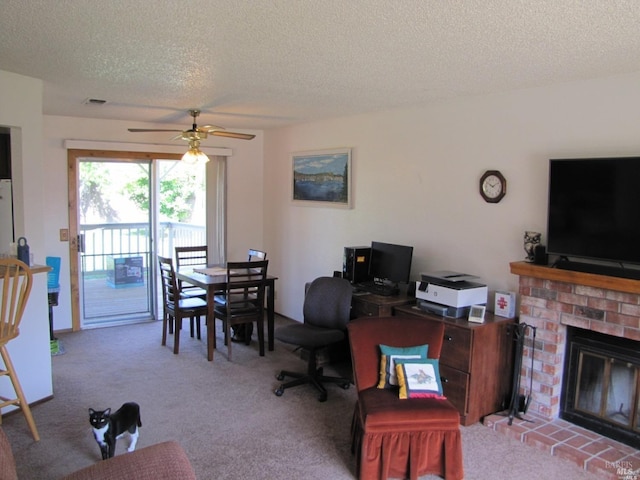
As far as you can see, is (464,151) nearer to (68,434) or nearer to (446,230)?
(446,230)

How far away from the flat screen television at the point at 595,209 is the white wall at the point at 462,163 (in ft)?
0.51

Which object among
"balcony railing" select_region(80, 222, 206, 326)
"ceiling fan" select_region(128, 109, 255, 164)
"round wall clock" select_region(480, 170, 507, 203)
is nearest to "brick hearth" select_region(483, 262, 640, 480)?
"round wall clock" select_region(480, 170, 507, 203)

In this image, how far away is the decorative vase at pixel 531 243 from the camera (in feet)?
11.1

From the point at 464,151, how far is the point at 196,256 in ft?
11.7

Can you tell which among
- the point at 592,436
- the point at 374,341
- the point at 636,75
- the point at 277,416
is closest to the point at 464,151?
the point at 636,75

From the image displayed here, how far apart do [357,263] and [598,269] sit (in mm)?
2006

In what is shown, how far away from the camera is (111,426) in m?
2.78

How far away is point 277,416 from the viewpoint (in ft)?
11.5

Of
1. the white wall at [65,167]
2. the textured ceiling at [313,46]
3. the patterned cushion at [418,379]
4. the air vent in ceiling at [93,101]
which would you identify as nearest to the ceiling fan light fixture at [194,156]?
the textured ceiling at [313,46]

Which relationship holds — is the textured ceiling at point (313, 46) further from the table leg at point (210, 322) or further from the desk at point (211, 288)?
the table leg at point (210, 322)

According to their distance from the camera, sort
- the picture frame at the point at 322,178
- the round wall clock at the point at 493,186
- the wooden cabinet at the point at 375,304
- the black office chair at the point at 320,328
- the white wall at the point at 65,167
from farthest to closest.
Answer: the white wall at the point at 65,167 → the picture frame at the point at 322,178 → the wooden cabinet at the point at 375,304 → the black office chair at the point at 320,328 → the round wall clock at the point at 493,186

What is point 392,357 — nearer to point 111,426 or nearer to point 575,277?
point 575,277

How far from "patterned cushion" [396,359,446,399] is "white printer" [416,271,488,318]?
0.67 meters

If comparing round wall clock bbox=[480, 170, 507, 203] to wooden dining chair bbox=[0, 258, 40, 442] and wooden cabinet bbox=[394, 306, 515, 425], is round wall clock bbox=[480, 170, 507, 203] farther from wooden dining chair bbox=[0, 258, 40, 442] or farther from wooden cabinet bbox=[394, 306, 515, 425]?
wooden dining chair bbox=[0, 258, 40, 442]
